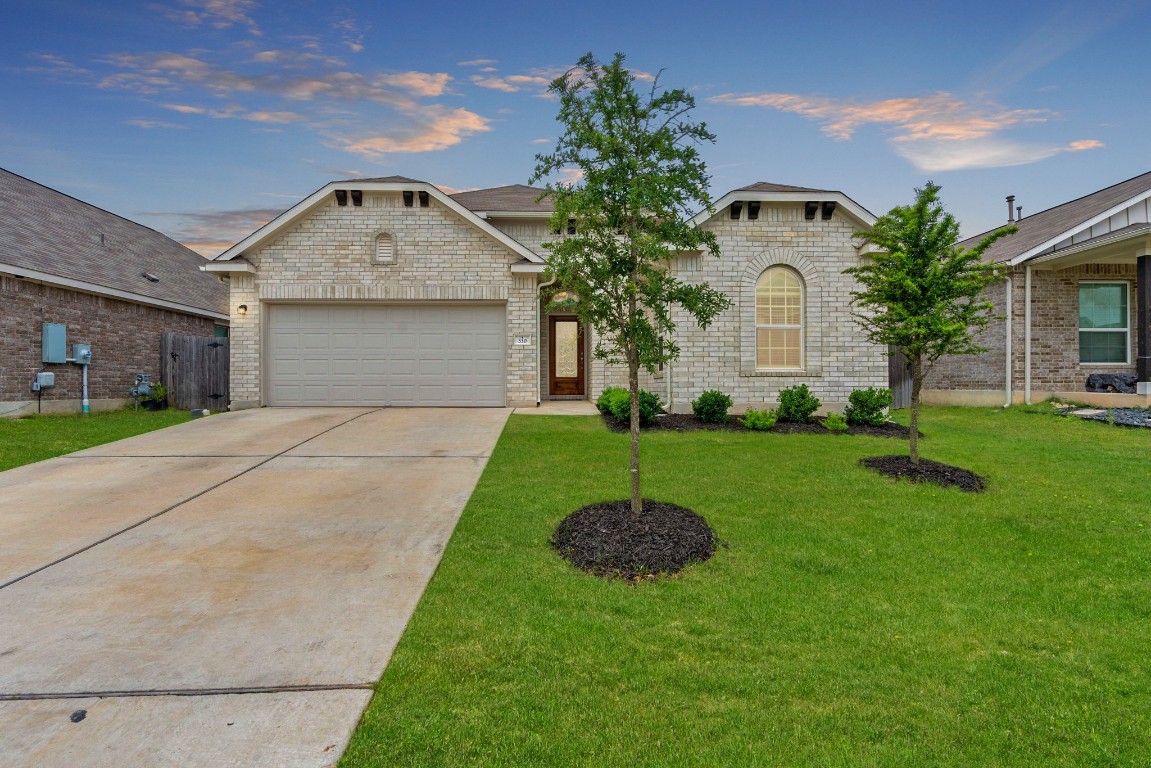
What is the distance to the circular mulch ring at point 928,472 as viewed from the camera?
22.8 feet

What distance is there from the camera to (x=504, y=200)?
17828 millimetres

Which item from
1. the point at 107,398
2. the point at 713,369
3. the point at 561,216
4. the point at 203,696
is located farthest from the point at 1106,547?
the point at 107,398

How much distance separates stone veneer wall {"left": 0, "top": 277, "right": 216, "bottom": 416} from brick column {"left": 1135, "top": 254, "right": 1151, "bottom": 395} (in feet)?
87.0

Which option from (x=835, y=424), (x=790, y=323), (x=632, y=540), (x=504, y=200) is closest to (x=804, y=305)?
(x=790, y=323)

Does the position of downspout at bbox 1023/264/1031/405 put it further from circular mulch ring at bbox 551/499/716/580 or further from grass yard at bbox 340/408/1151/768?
circular mulch ring at bbox 551/499/716/580

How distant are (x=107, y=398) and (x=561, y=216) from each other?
1630cm

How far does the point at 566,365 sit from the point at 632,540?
12.4m

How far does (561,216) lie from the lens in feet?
17.0

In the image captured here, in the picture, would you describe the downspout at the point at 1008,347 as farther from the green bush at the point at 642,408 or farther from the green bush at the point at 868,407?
the green bush at the point at 642,408

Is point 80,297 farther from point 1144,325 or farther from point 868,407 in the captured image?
point 1144,325

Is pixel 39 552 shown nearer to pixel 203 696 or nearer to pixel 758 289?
pixel 203 696

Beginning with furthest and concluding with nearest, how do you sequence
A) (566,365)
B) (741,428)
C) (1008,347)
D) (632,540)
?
(566,365)
(1008,347)
(741,428)
(632,540)

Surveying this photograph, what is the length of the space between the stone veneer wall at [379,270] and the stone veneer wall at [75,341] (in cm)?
422

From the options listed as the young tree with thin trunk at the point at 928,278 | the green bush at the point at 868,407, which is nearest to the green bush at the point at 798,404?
the green bush at the point at 868,407
